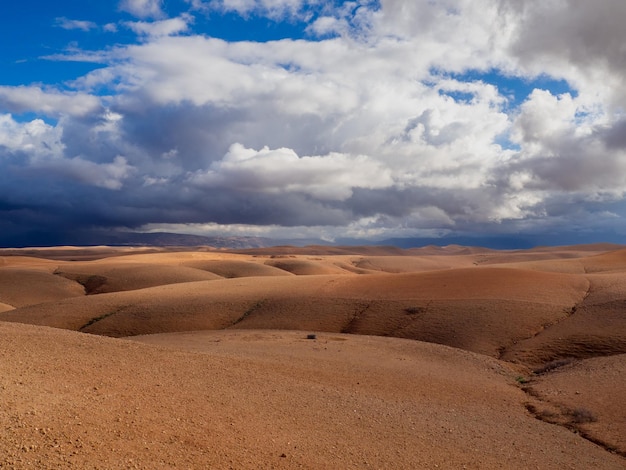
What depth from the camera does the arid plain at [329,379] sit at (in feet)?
36.2

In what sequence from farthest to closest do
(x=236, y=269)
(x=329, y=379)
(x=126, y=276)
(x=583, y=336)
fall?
(x=236, y=269) → (x=126, y=276) → (x=583, y=336) → (x=329, y=379)

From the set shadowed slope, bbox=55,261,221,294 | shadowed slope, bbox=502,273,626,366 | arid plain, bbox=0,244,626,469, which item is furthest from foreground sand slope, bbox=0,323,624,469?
shadowed slope, bbox=55,261,221,294

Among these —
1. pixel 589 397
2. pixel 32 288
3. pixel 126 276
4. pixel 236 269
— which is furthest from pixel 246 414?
pixel 236 269

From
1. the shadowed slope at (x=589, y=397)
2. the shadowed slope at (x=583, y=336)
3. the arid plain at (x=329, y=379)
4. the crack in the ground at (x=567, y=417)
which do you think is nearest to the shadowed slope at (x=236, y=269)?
the arid plain at (x=329, y=379)

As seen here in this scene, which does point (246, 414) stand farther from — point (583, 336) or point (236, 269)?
point (236, 269)

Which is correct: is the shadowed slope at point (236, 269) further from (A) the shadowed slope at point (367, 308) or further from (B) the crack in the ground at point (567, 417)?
(B) the crack in the ground at point (567, 417)

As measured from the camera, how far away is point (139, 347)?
1972 cm

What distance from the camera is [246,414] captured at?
13.6m

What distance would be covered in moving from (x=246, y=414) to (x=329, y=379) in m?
6.50

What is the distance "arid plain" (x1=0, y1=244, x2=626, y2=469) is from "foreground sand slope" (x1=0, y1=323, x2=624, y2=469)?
2.3 inches

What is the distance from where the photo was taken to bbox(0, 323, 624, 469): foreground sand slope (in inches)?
401

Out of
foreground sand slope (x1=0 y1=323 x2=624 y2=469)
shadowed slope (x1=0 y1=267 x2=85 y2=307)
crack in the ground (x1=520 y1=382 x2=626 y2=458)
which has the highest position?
foreground sand slope (x1=0 y1=323 x2=624 y2=469)

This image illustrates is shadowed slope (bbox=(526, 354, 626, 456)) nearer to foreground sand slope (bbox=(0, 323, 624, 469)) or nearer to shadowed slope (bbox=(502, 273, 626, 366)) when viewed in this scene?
foreground sand slope (bbox=(0, 323, 624, 469))

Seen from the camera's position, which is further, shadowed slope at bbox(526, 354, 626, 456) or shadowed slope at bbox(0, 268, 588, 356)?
shadowed slope at bbox(0, 268, 588, 356)
